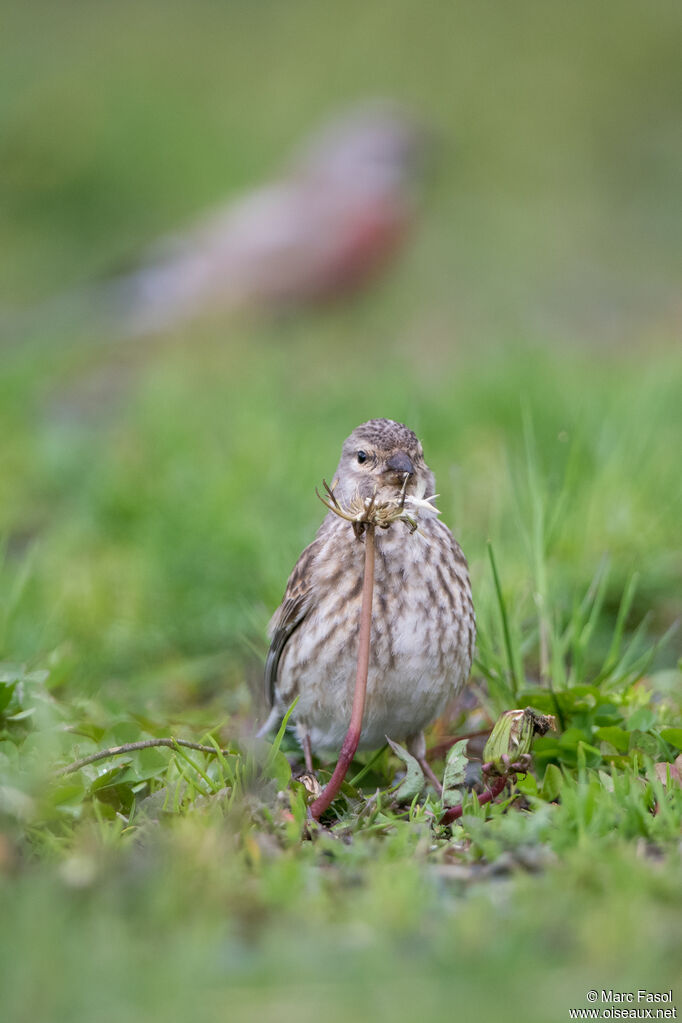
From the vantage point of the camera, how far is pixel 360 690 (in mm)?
2967

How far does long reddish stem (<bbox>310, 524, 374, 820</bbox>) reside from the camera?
2.96m

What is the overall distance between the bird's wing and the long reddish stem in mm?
626

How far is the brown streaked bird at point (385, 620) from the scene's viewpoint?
339 cm

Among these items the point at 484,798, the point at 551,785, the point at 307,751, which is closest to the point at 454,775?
the point at 484,798

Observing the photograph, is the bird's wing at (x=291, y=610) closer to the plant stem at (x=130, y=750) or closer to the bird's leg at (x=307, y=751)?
the bird's leg at (x=307, y=751)

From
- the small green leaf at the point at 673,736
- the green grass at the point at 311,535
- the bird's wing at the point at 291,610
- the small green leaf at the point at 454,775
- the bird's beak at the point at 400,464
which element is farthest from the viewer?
the bird's wing at the point at 291,610

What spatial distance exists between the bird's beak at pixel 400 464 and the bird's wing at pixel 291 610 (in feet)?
1.42

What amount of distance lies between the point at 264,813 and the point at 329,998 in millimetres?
915

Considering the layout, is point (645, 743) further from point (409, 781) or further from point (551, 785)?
point (409, 781)

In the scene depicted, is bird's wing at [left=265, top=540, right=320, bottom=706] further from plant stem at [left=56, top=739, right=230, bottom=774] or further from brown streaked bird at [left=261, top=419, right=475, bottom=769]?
plant stem at [left=56, top=739, right=230, bottom=774]

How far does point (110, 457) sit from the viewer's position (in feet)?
21.2

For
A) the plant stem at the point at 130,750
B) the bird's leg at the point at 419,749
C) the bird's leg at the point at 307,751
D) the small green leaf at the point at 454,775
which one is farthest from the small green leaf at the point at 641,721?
the plant stem at the point at 130,750

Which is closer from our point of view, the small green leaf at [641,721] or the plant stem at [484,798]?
the plant stem at [484,798]

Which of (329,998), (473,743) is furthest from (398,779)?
(329,998)
